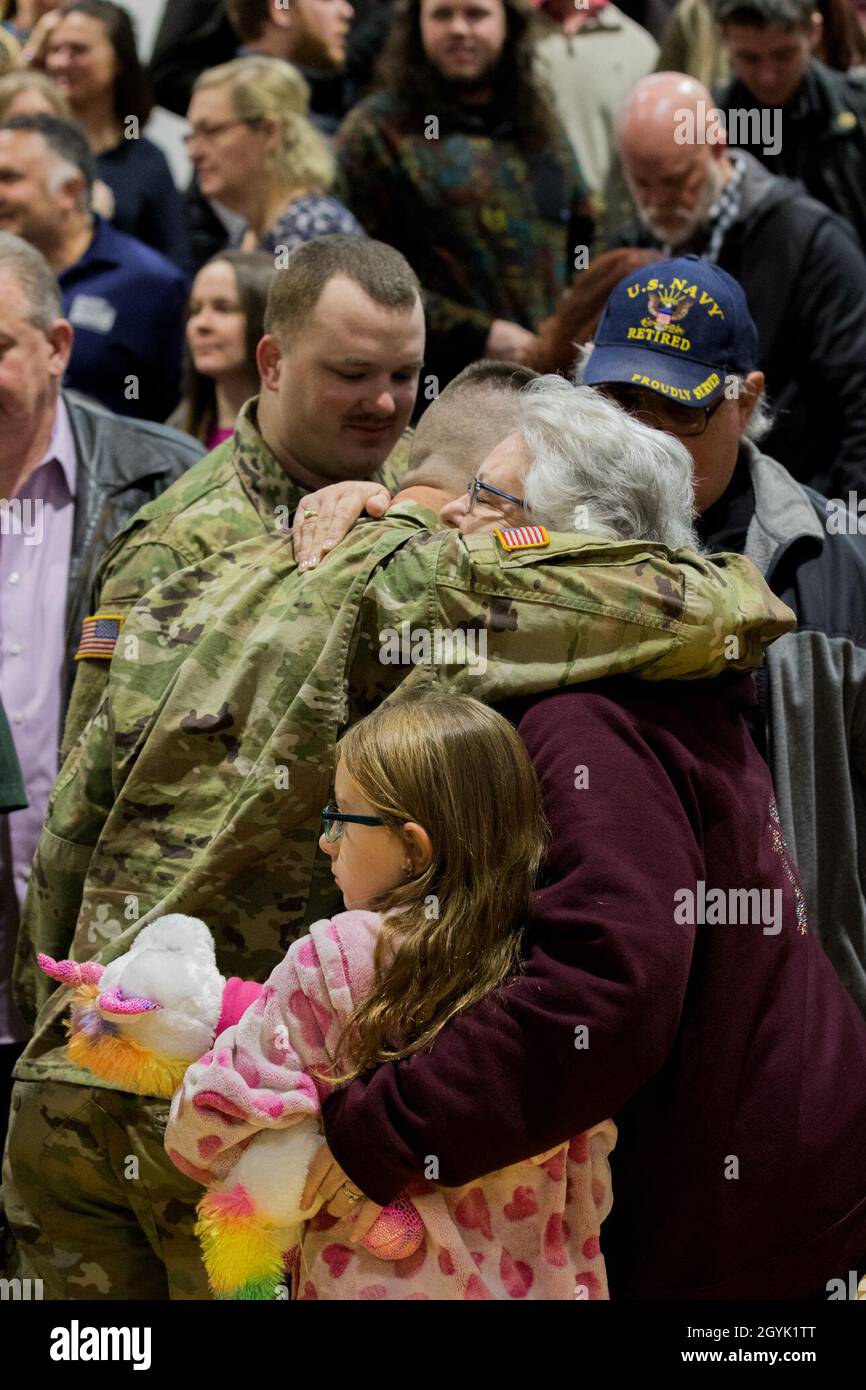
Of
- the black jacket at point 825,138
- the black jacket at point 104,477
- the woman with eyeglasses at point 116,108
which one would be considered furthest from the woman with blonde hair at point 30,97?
the black jacket at point 825,138

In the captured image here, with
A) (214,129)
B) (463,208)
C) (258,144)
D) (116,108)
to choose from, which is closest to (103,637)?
(463,208)

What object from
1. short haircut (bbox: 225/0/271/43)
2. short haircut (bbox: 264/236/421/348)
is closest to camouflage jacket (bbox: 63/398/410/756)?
short haircut (bbox: 264/236/421/348)

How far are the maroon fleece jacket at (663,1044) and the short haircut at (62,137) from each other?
324cm

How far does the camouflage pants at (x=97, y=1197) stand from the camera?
252 centimetres

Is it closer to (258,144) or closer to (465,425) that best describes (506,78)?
(258,144)

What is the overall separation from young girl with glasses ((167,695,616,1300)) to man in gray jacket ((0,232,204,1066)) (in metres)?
1.58

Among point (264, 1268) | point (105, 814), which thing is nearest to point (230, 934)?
point (105, 814)

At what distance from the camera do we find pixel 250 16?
6266mm

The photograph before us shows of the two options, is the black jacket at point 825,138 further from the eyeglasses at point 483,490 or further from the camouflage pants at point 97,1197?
the camouflage pants at point 97,1197

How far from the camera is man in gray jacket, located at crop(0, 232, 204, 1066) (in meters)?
3.68

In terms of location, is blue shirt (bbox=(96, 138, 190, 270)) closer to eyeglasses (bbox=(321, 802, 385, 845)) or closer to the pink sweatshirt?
eyeglasses (bbox=(321, 802, 385, 845))

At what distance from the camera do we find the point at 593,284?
404cm

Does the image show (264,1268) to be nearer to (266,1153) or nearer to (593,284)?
(266,1153)

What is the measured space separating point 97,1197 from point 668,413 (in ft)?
5.03
